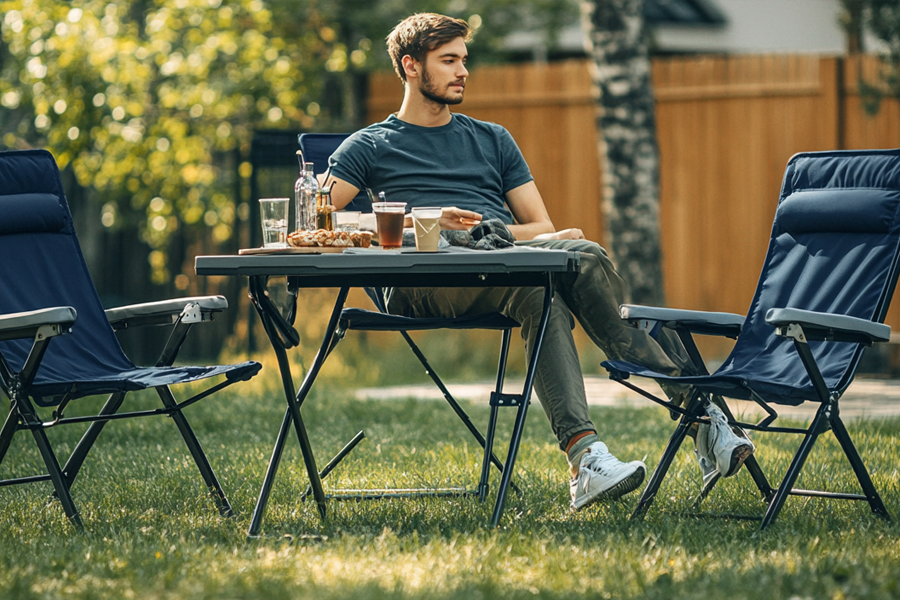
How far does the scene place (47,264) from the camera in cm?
391

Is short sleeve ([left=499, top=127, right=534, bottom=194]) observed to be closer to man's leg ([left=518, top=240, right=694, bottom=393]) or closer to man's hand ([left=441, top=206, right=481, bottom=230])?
man's leg ([left=518, top=240, right=694, bottom=393])

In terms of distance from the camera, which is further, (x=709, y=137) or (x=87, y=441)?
(x=709, y=137)

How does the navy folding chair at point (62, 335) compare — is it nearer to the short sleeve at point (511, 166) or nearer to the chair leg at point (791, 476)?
the short sleeve at point (511, 166)

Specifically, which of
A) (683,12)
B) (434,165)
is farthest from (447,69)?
(683,12)

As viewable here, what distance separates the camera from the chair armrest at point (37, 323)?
3.14 metres

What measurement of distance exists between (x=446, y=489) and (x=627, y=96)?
4.64 metres

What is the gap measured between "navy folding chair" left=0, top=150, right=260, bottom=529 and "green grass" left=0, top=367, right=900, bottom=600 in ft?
0.81

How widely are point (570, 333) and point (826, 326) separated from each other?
83 cm

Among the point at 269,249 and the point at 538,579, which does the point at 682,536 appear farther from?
the point at 269,249

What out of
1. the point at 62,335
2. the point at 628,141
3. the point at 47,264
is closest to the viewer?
the point at 62,335

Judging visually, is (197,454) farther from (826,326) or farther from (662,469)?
(826,326)

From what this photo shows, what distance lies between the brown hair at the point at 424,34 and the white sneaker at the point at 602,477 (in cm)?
160

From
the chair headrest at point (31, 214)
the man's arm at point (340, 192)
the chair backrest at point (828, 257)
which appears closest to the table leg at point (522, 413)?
the chair backrest at point (828, 257)

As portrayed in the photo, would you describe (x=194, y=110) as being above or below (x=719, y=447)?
above
